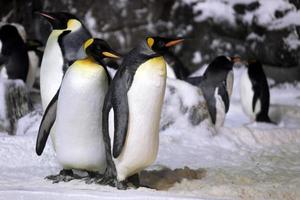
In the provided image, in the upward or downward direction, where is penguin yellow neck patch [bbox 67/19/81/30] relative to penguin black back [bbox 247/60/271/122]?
upward

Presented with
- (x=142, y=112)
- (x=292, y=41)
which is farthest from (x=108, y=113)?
(x=292, y=41)

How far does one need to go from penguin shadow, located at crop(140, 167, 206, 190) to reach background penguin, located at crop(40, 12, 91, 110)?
837mm

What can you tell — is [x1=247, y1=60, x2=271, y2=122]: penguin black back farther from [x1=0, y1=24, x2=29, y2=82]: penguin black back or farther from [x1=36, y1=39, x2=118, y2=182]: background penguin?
[x1=36, y1=39, x2=118, y2=182]: background penguin

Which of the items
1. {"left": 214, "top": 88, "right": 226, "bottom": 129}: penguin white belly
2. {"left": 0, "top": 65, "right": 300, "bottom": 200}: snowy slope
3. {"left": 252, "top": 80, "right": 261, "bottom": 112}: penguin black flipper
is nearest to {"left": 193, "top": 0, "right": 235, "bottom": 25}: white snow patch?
{"left": 252, "top": 80, "right": 261, "bottom": 112}: penguin black flipper

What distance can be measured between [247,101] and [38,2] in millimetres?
4526

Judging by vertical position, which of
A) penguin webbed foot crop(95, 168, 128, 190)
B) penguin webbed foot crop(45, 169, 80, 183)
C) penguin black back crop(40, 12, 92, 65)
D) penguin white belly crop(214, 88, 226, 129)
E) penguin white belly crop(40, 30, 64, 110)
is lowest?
penguin white belly crop(214, 88, 226, 129)

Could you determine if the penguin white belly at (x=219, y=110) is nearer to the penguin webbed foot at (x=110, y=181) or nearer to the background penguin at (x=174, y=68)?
the background penguin at (x=174, y=68)

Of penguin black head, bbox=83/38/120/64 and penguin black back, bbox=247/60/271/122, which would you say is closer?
penguin black head, bbox=83/38/120/64

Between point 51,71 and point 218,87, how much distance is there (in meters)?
2.91

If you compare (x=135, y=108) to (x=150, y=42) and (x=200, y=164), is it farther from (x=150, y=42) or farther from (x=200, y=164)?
(x=200, y=164)

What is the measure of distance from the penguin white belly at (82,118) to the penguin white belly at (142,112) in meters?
0.21

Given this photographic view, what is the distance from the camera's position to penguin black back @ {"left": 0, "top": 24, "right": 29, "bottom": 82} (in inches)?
296

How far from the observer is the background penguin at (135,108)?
3.67 meters

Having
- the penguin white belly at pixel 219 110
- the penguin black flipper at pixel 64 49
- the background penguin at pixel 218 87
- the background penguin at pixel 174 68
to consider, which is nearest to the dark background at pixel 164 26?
the background penguin at pixel 174 68
